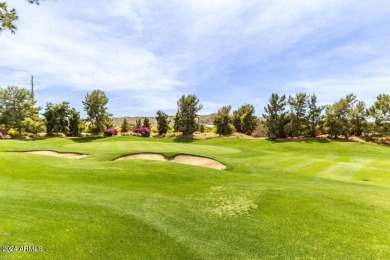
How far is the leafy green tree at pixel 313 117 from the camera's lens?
186 feet

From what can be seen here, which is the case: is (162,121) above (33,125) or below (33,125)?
above

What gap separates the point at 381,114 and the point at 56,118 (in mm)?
65167

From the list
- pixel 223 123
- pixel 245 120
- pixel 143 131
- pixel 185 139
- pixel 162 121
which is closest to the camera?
pixel 185 139

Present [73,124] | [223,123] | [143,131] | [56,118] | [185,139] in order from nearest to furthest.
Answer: [185,139], [56,118], [73,124], [143,131], [223,123]

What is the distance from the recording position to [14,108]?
201ft

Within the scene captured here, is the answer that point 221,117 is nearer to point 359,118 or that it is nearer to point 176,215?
point 359,118

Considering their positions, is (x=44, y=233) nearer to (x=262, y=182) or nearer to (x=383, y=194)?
(x=262, y=182)

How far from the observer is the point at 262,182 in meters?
16.8

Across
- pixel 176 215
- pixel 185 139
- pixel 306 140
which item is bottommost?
pixel 176 215

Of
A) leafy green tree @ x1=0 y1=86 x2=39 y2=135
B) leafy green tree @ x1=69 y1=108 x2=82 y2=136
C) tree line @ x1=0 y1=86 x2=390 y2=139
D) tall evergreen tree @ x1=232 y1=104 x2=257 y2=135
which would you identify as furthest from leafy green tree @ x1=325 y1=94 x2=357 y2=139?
leafy green tree @ x1=0 y1=86 x2=39 y2=135

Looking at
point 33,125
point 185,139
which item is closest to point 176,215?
point 185,139

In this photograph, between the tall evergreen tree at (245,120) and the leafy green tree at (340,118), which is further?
the tall evergreen tree at (245,120)

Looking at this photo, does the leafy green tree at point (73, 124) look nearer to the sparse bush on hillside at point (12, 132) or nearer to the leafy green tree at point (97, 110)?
the leafy green tree at point (97, 110)

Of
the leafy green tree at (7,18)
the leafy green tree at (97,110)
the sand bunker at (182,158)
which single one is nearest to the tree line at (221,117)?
the leafy green tree at (97,110)
